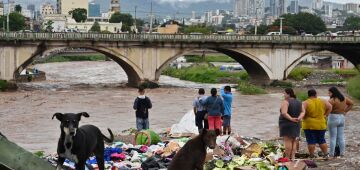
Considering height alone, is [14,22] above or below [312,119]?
above

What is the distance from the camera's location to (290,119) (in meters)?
13.0

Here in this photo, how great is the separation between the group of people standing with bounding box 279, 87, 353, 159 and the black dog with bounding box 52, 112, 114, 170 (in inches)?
173

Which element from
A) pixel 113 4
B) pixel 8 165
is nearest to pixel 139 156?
pixel 8 165

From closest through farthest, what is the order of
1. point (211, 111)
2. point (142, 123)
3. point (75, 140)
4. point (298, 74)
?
1. point (75, 140)
2. point (211, 111)
3. point (142, 123)
4. point (298, 74)

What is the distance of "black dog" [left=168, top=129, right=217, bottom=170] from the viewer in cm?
902


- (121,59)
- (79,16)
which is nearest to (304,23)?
(79,16)

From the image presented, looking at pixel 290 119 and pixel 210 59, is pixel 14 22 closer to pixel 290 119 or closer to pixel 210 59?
pixel 210 59

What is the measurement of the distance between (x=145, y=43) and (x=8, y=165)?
4566cm

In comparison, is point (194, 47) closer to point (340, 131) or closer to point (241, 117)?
point (241, 117)

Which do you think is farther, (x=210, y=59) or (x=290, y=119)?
(x=210, y=59)

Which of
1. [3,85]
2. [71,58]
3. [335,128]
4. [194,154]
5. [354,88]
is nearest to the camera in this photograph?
[194,154]

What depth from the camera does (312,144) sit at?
13883 mm

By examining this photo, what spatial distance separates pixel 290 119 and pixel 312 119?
2.53ft

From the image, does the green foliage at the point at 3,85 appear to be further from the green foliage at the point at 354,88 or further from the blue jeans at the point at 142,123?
the blue jeans at the point at 142,123
